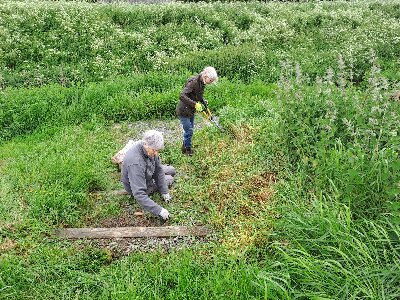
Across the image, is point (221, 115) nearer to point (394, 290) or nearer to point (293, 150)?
point (293, 150)

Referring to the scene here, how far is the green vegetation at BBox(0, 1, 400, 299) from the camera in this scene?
15.4 ft

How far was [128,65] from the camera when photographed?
46.2 feet

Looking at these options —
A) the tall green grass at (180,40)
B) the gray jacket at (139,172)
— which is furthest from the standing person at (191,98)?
the tall green grass at (180,40)

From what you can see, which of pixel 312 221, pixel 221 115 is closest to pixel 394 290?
pixel 312 221

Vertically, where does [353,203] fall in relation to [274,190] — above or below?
above

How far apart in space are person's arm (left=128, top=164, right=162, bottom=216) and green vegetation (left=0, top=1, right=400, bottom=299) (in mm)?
461

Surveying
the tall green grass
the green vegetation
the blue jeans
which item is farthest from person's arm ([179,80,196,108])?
the tall green grass

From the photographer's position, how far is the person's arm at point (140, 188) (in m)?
6.11

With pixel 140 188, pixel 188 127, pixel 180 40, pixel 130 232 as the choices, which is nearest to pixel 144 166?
pixel 140 188

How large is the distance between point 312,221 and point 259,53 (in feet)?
33.5

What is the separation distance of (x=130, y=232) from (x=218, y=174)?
1893 millimetres

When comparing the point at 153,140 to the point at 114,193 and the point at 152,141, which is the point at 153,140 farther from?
the point at 114,193

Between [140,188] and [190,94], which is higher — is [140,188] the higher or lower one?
the lower one

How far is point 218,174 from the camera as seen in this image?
729cm
